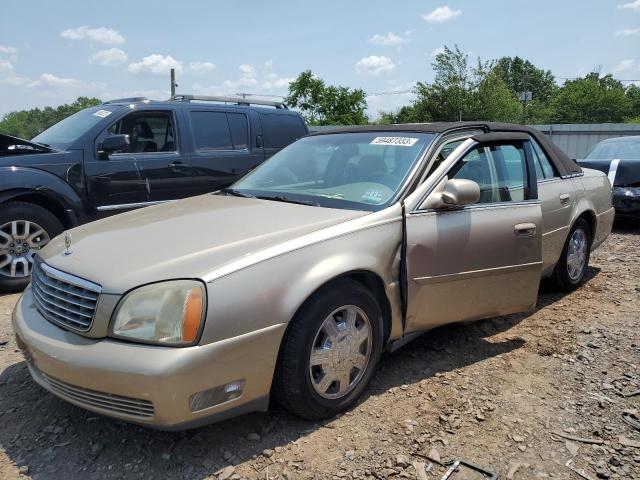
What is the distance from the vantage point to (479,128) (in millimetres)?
3855

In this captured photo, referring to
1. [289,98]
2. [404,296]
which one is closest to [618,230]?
[404,296]

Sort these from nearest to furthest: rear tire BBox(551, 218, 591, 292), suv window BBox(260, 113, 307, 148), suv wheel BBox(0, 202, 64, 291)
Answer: rear tire BBox(551, 218, 591, 292) → suv wheel BBox(0, 202, 64, 291) → suv window BBox(260, 113, 307, 148)

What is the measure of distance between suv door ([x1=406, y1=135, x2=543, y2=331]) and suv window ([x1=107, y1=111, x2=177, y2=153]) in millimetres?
3812

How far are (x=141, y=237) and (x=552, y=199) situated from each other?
3.34m

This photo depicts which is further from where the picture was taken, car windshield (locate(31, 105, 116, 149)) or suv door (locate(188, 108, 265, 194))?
suv door (locate(188, 108, 265, 194))

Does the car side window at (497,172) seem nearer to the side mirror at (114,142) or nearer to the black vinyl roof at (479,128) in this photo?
the black vinyl roof at (479,128)

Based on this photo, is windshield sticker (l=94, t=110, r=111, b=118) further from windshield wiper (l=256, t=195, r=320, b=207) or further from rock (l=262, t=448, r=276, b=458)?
rock (l=262, t=448, r=276, b=458)

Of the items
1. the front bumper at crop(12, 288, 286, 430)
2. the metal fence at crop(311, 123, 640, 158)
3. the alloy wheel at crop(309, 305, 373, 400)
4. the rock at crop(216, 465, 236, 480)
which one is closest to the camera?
the front bumper at crop(12, 288, 286, 430)

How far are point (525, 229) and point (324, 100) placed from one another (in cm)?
4109

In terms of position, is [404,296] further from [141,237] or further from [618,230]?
[618,230]

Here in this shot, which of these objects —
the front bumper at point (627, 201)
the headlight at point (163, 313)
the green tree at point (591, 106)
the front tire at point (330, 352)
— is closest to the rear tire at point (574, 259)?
the front tire at point (330, 352)

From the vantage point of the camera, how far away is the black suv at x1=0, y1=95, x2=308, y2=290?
505cm

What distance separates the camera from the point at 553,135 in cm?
2045

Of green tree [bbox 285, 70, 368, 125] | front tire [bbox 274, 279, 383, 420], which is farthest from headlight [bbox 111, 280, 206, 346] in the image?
green tree [bbox 285, 70, 368, 125]
